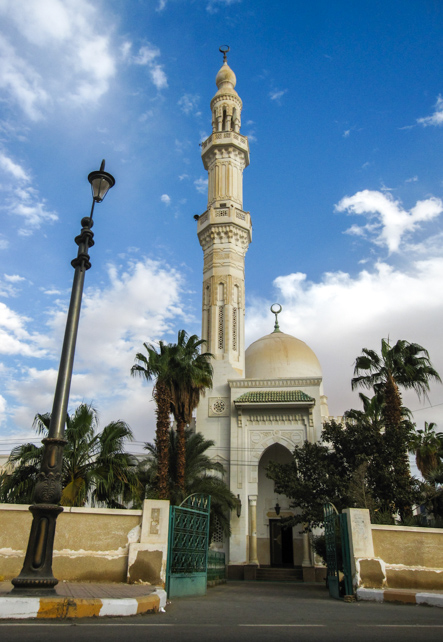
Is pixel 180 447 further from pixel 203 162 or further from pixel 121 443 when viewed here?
pixel 203 162

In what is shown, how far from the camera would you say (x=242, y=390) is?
27594mm

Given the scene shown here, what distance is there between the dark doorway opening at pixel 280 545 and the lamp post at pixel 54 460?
21365mm

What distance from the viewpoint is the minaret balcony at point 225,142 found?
109ft

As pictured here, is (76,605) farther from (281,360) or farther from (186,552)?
(281,360)

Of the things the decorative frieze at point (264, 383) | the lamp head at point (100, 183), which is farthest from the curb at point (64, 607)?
the decorative frieze at point (264, 383)

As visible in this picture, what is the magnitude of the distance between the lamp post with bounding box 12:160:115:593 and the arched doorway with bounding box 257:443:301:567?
2042 cm

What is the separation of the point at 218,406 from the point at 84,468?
13.3 metres

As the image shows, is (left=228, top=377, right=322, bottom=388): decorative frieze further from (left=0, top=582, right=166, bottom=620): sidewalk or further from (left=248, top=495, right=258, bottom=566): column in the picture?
(left=0, top=582, right=166, bottom=620): sidewalk

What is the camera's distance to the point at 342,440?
20.7m

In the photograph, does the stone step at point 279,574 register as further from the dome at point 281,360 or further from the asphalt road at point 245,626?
the asphalt road at point 245,626

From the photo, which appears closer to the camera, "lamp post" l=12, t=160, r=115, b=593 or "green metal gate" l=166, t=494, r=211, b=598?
"lamp post" l=12, t=160, r=115, b=593

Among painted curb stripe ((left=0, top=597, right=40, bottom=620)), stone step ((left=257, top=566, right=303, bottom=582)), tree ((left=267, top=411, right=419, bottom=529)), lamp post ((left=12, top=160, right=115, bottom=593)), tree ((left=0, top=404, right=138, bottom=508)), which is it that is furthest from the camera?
stone step ((left=257, top=566, right=303, bottom=582))

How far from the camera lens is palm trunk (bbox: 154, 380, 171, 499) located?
17359mm

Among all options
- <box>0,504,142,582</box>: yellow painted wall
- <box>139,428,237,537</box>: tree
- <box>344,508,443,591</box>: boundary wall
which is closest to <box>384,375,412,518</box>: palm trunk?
<box>139,428,237,537</box>: tree
